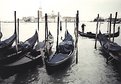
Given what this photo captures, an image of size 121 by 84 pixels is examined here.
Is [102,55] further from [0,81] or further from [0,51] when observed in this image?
[0,81]

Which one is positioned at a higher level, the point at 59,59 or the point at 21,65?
the point at 59,59

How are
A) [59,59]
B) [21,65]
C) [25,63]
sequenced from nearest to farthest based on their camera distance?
[21,65] → [25,63] → [59,59]

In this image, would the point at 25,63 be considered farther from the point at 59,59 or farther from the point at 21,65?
the point at 59,59

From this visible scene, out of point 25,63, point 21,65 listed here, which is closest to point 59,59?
point 25,63

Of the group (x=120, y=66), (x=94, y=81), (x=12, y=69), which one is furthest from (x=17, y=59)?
(x=120, y=66)

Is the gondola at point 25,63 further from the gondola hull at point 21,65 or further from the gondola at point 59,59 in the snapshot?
the gondola at point 59,59

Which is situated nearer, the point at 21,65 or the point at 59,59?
the point at 21,65

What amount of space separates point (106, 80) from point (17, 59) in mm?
5613

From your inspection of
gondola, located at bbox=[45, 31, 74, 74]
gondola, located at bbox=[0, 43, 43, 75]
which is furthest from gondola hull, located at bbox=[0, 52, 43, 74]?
gondola, located at bbox=[45, 31, 74, 74]

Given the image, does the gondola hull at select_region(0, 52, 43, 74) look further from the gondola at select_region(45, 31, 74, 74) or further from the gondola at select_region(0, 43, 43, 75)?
the gondola at select_region(45, 31, 74, 74)

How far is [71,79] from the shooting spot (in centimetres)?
1471

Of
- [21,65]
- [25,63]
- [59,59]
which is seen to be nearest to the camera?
[21,65]

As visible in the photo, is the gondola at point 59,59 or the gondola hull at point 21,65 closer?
the gondola hull at point 21,65

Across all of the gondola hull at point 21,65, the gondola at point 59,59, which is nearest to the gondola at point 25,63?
the gondola hull at point 21,65
